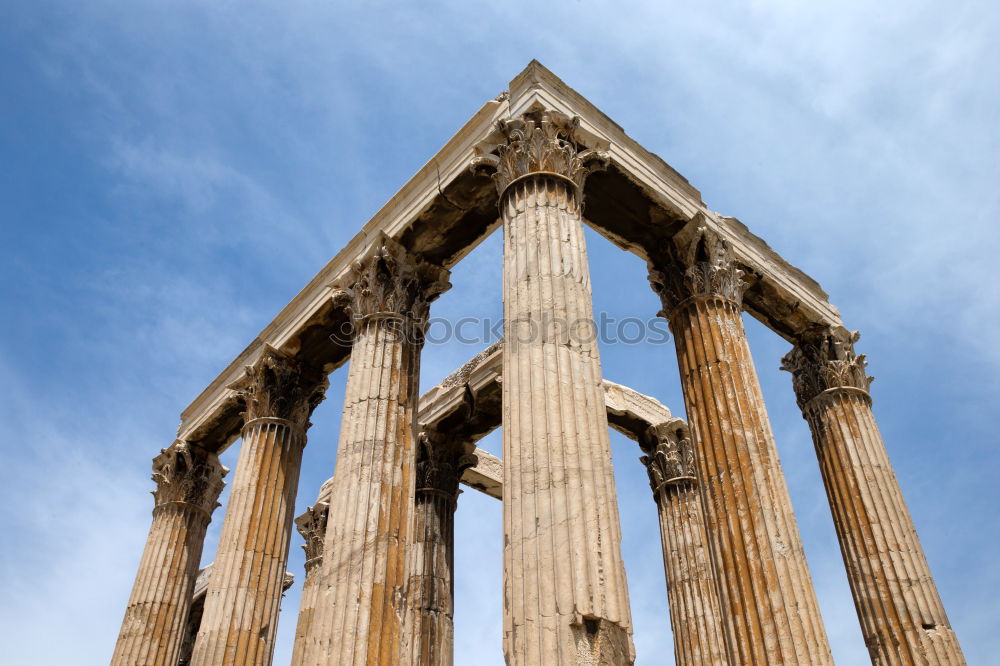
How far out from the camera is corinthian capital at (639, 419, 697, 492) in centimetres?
2086

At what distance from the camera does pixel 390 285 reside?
16562mm

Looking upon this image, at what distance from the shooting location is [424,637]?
62.0 feet

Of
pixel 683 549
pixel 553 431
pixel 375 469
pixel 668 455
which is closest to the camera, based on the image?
pixel 553 431

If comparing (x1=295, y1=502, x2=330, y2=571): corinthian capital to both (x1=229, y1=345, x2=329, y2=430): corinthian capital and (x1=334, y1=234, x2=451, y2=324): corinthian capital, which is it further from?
(x1=334, y1=234, x2=451, y2=324): corinthian capital

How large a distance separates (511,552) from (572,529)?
801mm

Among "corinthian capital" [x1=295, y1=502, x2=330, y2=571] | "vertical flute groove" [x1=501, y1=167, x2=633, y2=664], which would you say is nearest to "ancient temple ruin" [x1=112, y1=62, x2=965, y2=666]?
"vertical flute groove" [x1=501, y1=167, x2=633, y2=664]

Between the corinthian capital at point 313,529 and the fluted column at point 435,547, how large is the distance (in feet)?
13.5

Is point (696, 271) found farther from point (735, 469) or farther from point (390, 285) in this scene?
point (390, 285)

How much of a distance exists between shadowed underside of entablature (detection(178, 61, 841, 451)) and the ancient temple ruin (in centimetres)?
5

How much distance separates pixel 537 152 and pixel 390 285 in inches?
177

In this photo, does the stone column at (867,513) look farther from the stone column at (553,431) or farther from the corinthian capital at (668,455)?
the stone column at (553,431)

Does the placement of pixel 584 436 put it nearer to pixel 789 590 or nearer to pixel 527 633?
pixel 527 633

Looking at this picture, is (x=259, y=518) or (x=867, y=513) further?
(x=259, y=518)

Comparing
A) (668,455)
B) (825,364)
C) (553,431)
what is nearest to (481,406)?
(668,455)
